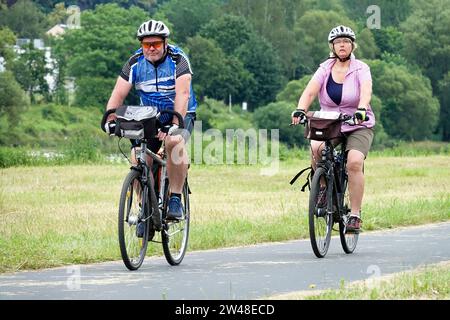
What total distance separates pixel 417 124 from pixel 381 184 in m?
A: 87.7

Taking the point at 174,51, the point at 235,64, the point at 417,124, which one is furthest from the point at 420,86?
the point at 174,51

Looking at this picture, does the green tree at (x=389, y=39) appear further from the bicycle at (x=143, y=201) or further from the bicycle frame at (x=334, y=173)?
the bicycle at (x=143, y=201)

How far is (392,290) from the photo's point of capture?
971cm

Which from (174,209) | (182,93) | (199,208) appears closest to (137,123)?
(182,93)

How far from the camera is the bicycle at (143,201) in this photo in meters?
11.4

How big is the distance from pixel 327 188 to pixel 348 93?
3.12ft

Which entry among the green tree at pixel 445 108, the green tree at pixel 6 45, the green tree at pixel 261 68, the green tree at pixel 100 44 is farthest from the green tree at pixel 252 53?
the green tree at pixel 6 45

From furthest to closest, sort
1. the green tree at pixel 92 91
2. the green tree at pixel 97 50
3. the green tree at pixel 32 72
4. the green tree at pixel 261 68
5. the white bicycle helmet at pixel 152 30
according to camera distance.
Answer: the green tree at pixel 261 68 → the green tree at pixel 97 50 → the green tree at pixel 32 72 → the green tree at pixel 92 91 → the white bicycle helmet at pixel 152 30

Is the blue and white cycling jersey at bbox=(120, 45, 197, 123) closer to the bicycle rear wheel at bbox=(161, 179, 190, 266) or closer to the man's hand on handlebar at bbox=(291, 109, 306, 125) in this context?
the bicycle rear wheel at bbox=(161, 179, 190, 266)

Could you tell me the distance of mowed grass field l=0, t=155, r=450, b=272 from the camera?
13703 millimetres

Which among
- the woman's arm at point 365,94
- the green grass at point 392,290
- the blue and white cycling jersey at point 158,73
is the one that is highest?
the blue and white cycling jersey at point 158,73

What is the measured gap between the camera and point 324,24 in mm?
136750

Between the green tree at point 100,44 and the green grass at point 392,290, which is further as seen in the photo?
the green tree at point 100,44

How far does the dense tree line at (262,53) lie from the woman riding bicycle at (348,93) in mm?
76148
